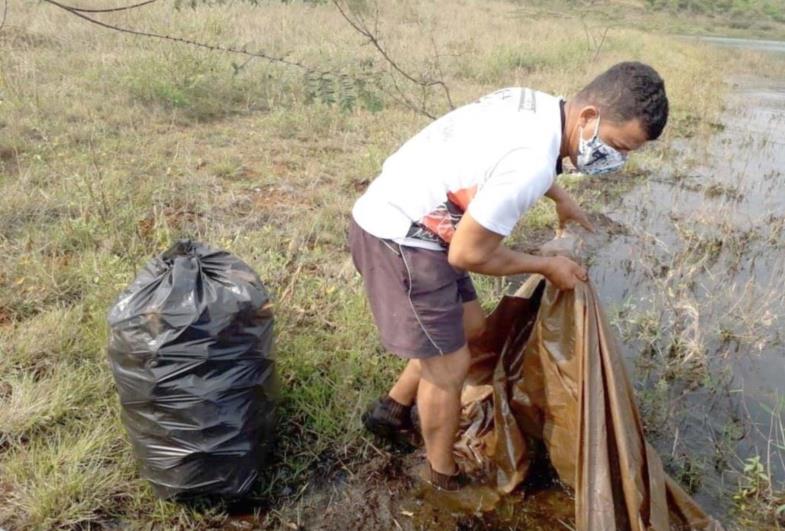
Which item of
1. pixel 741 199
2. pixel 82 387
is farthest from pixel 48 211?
pixel 741 199

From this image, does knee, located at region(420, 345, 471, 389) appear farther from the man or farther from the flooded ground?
the flooded ground

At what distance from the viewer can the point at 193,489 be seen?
2.09 meters

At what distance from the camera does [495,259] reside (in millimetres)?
1858

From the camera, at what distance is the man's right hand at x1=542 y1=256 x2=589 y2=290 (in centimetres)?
204

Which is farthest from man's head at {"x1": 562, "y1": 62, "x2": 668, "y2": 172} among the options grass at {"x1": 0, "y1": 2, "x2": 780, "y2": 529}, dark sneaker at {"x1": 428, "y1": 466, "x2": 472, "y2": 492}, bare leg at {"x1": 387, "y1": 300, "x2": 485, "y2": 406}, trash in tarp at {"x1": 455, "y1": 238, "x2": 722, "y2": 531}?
grass at {"x1": 0, "y1": 2, "x2": 780, "y2": 529}

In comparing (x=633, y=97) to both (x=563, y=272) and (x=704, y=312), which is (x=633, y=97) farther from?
(x=704, y=312)

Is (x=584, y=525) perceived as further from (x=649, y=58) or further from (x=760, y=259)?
(x=649, y=58)

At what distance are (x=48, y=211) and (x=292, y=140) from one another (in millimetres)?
2541

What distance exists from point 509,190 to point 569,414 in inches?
35.5

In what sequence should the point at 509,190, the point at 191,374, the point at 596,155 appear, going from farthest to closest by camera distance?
the point at 191,374 < the point at 596,155 < the point at 509,190

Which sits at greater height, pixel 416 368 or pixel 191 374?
pixel 191 374

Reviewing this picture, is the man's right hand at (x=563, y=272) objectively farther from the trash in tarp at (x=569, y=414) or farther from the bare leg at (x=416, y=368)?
the bare leg at (x=416, y=368)

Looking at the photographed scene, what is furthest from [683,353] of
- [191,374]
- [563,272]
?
[191,374]

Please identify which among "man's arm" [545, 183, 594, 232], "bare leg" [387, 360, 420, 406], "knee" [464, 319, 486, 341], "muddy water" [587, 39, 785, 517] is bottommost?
"muddy water" [587, 39, 785, 517]
